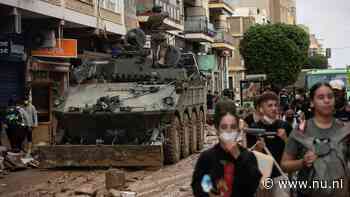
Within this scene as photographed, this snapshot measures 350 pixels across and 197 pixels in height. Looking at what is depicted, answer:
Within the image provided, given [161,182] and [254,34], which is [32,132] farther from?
[254,34]

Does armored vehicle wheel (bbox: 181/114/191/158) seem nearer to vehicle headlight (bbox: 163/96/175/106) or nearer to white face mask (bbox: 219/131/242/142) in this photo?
vehicle headlight (bbox: 163/96/175/106)

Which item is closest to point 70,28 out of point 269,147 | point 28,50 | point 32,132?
point 28,50

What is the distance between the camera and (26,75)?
20.4 meters

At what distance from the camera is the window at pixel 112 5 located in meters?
25.2

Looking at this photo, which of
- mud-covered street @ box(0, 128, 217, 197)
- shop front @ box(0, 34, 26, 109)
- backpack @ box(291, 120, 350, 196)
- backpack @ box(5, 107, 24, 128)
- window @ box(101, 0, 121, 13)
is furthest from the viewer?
window @ box(101, 0, 121, 13)

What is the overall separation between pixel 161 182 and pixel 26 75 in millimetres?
10526

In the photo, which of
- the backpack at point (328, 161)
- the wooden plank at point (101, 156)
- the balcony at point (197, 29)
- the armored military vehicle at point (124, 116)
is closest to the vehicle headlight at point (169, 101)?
the armored military vehicle at point (124, 116)

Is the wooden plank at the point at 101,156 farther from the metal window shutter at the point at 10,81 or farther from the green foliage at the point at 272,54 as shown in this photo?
the green foliage at the point at 272,54

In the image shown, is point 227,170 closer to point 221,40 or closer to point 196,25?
point 196,25

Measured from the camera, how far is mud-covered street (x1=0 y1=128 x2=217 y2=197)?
32.6ft

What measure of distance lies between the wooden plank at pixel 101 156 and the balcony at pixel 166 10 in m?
17.9

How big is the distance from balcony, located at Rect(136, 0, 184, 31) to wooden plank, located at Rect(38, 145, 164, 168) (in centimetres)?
1789

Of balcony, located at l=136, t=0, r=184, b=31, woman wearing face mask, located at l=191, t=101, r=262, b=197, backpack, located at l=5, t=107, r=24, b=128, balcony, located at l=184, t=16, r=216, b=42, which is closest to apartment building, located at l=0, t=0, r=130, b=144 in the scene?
backpack, located at l=5, t=107, r=24, b=128

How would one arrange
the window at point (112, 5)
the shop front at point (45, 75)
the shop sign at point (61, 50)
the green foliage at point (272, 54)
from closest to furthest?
the shop front at point (45, 75)
the shop sign at point (61, 50)
the window at point (112, 5)
the green foliage at point (272, 54)
